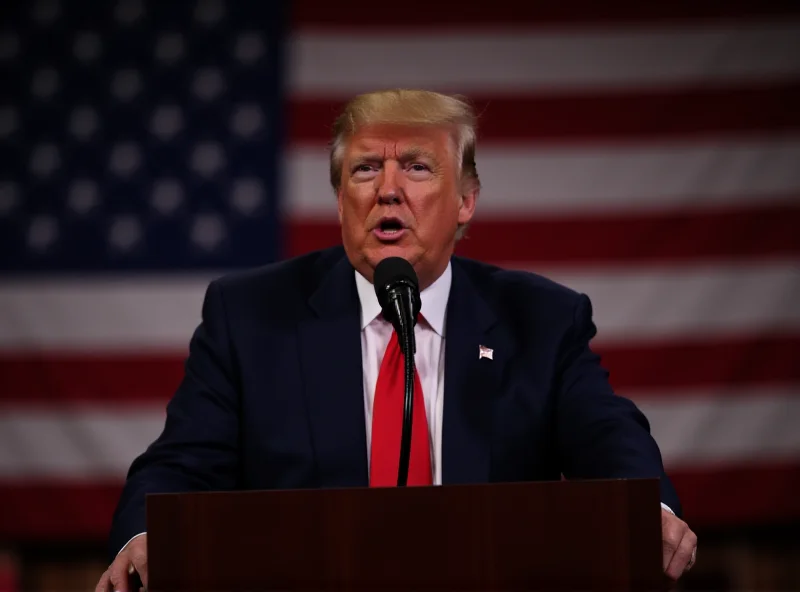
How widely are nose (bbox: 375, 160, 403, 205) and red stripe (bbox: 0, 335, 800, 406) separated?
189 cm

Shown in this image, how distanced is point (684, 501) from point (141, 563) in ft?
8.24

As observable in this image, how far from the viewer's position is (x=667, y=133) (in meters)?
3.78

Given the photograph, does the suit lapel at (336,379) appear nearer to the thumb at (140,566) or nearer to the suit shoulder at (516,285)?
the suit shoulder at (516,285)

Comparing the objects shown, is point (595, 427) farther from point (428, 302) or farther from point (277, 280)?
point (277, 280)

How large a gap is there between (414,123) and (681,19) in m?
2.13

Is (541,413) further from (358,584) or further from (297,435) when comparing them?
(358,584)

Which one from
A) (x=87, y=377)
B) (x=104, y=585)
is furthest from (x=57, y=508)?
(x=104, y=585)

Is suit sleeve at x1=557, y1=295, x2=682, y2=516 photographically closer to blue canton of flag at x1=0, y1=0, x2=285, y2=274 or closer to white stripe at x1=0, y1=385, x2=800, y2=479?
white stripe at x1=0, y1=385, x2=800, y2=479

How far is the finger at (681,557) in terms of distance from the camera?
153 centimetres

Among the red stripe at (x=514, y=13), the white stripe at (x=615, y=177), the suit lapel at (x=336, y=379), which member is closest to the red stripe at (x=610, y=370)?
the white stripe at (x=615, y=177)

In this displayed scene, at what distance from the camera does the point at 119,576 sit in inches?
61.6

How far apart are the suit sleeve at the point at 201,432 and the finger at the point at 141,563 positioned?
0.50 feet

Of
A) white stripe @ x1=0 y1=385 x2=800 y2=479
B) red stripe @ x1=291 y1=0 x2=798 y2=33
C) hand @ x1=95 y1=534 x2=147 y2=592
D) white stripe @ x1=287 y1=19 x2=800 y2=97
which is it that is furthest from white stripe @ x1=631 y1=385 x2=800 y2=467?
hand @ x1=95 y1=534 x2=147 y2=592

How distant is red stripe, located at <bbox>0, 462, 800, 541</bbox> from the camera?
3631 millimetres
